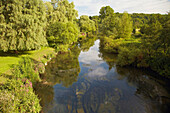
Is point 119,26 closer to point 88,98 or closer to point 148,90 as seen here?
point 148,90

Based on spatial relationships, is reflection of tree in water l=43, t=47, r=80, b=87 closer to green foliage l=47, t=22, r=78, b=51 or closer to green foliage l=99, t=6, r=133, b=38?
green foliage l=47, t=22, r=78, b=51

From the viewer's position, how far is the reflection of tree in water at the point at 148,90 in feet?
36.3

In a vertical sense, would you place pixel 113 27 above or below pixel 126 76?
above

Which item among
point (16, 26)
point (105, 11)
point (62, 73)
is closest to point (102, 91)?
point (62, 73)

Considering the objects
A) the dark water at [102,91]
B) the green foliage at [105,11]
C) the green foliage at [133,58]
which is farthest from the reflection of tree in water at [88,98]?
the green foliage at [105,11]

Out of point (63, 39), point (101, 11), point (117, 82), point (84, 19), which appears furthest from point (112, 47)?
point (101, 11)

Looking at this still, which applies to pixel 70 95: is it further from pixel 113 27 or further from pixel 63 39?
pixel 113 27

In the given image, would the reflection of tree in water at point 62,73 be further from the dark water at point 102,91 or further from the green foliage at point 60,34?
the green foliage at point 60,34

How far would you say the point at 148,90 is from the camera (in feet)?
44.9

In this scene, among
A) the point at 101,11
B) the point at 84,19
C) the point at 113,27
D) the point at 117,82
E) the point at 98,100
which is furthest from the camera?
the point at 101,11

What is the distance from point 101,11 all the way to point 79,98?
264ft

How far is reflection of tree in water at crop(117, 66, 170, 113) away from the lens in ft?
36.3

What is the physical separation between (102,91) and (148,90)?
5.51m

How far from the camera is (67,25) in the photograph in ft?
110
